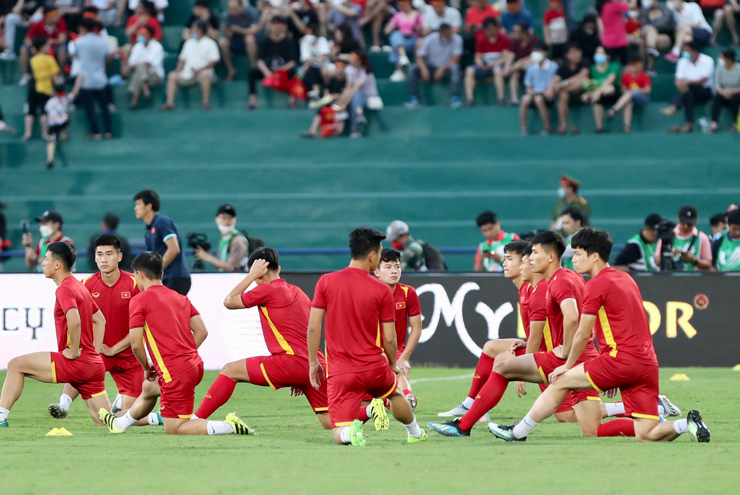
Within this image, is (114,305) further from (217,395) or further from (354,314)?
(354,314)

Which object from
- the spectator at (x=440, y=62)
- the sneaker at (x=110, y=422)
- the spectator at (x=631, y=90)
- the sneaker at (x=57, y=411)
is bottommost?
the sneaker at (x=57, y=411)

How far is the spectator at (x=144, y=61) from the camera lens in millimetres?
24594

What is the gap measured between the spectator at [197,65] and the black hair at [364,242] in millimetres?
16377

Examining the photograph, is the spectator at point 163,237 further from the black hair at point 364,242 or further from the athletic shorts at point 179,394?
the black hair at point 364,242

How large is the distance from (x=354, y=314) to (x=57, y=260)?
314cm

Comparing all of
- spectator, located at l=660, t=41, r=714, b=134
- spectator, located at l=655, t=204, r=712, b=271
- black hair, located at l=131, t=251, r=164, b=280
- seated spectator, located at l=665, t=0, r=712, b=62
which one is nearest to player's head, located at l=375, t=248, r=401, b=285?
black hair, located at l=131, t=251, r=164, b=280

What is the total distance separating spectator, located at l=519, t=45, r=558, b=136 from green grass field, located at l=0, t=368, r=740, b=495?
12870 millimetres

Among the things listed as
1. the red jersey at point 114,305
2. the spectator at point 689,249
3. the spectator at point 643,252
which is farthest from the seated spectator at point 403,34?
the red jersey at point 114,305

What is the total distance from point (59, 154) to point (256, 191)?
4.14 meters

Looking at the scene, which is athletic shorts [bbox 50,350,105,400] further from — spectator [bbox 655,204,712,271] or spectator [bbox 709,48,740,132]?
spectator [bbox 709,48,740,132]

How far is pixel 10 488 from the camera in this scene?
6.75 metres

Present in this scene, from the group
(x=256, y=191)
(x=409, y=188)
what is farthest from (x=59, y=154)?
(x=409, y=188)

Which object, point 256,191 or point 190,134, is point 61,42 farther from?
point 256,191

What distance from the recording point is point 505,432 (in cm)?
891
